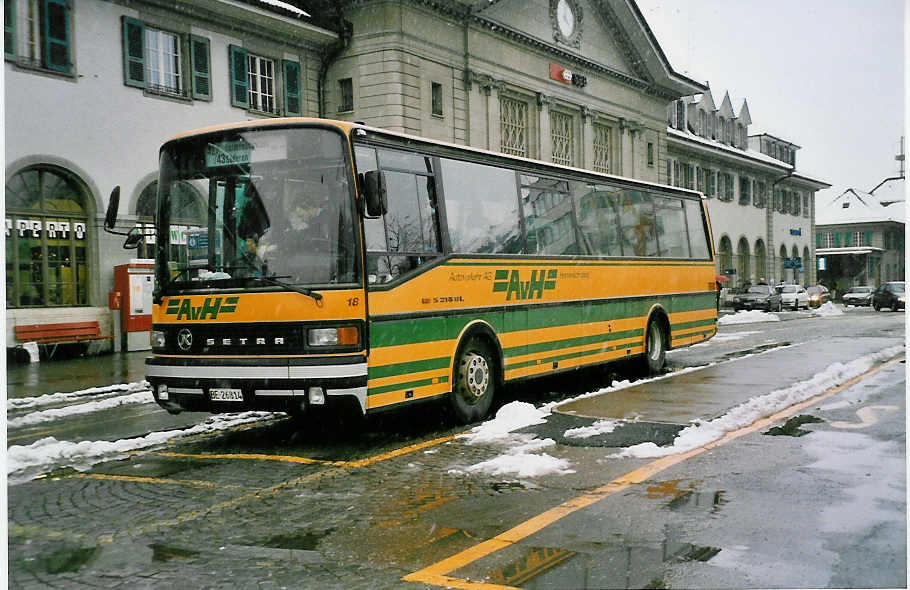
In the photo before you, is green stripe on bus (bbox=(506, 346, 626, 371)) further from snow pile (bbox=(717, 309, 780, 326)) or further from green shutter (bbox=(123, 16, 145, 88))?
snow pile (bbox=(717, 309, 780, 326))

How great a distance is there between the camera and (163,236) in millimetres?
9273

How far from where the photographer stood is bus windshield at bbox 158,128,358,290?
27.3 feet

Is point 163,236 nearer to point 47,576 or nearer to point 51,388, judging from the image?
point 47,576

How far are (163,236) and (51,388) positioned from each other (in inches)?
273

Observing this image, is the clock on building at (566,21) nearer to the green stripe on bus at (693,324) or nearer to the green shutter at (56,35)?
the green shutter at (56,35)

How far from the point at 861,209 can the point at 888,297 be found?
857 inches

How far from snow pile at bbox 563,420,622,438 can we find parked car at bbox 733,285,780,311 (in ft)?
127

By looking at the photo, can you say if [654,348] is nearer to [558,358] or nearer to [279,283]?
[558,358]

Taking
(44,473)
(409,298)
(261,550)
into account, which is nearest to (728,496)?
(261,550)

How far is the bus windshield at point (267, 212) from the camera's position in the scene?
831 cm

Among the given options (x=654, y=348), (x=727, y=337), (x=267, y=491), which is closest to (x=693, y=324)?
(x=654, y=348)

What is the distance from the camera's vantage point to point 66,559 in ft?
17.4

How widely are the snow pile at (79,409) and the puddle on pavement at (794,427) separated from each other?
798 cm

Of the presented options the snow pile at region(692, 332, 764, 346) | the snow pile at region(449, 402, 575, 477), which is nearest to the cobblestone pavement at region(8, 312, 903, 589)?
the snow pile at region(449, 402, 575, 477)
